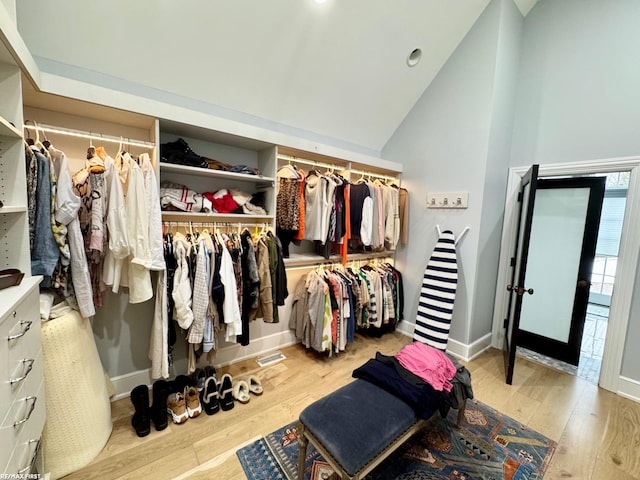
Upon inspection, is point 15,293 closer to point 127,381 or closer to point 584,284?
point 127,381

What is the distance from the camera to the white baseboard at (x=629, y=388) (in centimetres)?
216

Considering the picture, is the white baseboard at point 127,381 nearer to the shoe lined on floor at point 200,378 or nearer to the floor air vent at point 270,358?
the shoe lined on floor at point 200,378

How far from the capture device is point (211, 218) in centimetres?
217

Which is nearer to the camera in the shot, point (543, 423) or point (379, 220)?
point (543, 423)

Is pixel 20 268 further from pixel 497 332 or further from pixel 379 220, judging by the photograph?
pixel 497 332

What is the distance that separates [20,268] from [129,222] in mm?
498

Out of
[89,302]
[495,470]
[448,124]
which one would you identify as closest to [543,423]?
[495,470]

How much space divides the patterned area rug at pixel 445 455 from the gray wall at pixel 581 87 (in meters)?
1.40

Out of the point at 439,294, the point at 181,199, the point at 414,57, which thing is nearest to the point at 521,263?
the point at 439,294

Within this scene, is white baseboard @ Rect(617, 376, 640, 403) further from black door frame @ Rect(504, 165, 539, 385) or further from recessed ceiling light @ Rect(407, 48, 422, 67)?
recessed ceiling light @ Rect(407, 48, 422, 67)

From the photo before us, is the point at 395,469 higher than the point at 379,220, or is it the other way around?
the point at 379,220

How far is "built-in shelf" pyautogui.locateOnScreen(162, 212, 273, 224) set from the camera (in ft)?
6.20

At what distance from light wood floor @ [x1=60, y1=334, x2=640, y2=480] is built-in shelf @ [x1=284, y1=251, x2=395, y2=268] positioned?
2.96ft

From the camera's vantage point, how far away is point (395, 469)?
1.49 meters
